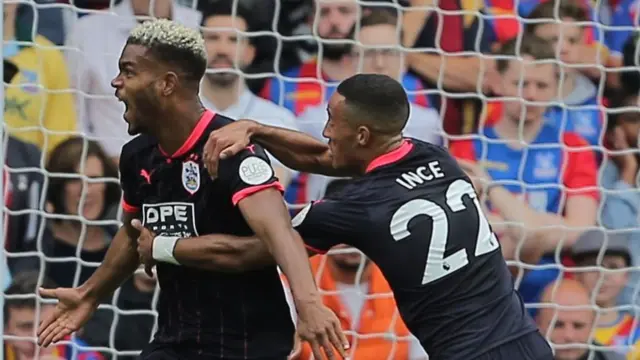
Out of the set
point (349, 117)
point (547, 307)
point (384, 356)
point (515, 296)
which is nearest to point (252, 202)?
point (349, 117)

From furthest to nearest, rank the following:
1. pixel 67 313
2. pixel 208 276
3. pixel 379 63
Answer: pixel 379 63
pixel 67 313
pixel 208 276

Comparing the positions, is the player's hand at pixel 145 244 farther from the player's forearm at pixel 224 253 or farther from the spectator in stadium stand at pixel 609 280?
the spectator in stadium stand at pixel 609 280

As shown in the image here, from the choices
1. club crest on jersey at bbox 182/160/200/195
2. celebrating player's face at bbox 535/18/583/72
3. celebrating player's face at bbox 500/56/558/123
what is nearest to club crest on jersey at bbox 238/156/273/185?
club crest on jersey at bbox 182/160/200/195

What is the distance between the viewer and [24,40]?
367 centimetres

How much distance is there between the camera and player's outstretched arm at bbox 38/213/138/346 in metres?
2.83

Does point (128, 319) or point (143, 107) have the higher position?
point (143, 107)

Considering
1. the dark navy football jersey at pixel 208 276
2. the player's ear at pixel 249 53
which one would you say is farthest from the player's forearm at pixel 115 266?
the player's ear at pixel 249 53

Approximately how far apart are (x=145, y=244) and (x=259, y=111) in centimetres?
118

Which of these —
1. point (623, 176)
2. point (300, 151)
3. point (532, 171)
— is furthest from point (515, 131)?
point (300, 151)

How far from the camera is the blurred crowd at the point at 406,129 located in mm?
3723

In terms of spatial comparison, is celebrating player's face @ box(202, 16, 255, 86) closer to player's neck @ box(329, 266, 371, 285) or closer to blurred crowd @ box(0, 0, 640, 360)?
blurred crowd @ box(0, 0, 640, 360)

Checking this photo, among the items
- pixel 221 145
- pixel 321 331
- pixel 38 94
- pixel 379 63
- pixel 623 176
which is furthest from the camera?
pixel 623 176

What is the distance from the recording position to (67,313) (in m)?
2.85

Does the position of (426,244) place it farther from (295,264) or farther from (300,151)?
(300,151)
